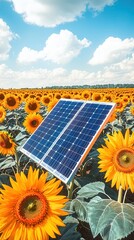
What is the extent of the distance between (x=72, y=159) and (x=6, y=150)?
7.32ft

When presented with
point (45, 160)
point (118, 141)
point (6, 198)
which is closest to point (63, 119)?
point (45, 160)

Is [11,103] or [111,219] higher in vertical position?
[11,103]

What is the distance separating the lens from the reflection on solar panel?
10.2 ft

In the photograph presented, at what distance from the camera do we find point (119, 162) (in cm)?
306

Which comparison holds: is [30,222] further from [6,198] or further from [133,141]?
[133,141]

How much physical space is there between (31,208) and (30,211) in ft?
0.10

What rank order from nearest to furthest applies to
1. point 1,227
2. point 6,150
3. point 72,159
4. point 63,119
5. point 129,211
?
point 1,227
point 129,211
point 72,159
point 63,119
point 6,150

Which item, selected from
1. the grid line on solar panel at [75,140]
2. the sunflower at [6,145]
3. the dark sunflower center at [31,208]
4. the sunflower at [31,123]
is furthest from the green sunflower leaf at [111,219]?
the sunflower at [31,123]

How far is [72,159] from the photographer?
3080 mm

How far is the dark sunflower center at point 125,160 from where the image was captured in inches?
117

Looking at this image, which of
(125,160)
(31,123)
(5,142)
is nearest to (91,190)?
(125,160)

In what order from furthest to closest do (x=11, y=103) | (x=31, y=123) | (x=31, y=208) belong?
(x=11, y=103), (x=31, y=123), (x=31, y=208)

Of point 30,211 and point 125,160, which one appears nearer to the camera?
point 30,211

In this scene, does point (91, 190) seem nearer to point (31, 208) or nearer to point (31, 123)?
point (31, 208)
